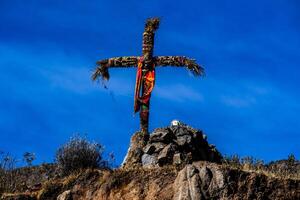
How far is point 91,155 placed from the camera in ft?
101

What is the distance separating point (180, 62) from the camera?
32.9m

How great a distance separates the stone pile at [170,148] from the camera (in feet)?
91.1

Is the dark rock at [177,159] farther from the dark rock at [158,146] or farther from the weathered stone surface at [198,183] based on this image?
the weathered stone surface at [198,183]

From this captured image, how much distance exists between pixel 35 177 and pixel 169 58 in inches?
337

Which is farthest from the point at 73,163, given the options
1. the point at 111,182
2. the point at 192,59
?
the point at 192,59

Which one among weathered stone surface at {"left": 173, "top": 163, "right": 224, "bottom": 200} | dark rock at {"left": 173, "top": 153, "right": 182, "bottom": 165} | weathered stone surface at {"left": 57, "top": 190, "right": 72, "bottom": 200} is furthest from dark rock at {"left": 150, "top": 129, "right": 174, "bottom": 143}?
weathered stone surface at {"left": 173, "top": 163, "right": 224, "bottom": 200}

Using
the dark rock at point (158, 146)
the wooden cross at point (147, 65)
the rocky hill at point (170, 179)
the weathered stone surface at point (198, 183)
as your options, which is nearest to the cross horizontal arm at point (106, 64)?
the wooden cross at point (147, 65)

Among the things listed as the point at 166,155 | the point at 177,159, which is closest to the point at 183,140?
the point at 166,155

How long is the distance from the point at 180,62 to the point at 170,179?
863cm

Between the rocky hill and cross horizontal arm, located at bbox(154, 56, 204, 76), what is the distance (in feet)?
12.2

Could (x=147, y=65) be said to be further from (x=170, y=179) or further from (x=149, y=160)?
(x=170, y=179)

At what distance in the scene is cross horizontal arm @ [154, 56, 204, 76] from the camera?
3272 cm

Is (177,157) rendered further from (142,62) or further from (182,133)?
(142,62)

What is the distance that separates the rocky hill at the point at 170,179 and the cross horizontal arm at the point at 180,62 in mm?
3731
